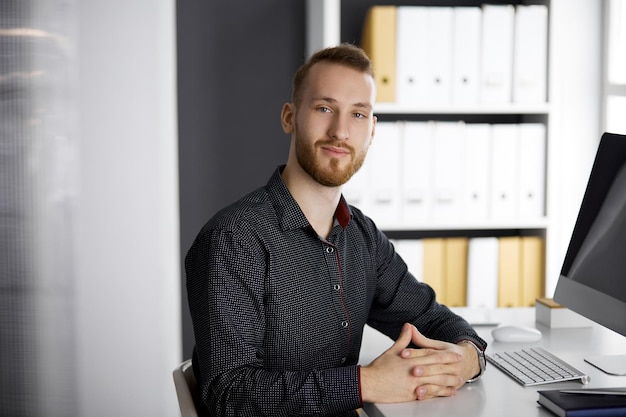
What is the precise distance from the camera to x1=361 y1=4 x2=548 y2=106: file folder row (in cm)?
300

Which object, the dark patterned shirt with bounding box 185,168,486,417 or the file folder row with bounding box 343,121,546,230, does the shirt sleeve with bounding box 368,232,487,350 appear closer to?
the dark patterned shirt with bounding box 185,168,486,417

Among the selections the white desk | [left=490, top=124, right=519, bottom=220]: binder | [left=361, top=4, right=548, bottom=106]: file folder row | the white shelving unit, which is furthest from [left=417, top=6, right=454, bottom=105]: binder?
the white desk

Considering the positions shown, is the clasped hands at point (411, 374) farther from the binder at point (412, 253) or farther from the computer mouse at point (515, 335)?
the binder at point (412, 253)

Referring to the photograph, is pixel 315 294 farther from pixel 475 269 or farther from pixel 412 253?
pixel 475 269

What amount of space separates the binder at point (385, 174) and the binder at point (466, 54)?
29 centimetres

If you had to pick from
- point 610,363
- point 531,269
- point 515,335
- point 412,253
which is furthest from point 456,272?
point 610,363

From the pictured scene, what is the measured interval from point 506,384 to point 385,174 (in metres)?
1.48

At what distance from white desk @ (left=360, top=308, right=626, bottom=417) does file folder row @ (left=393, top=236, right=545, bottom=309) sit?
3.02 feet

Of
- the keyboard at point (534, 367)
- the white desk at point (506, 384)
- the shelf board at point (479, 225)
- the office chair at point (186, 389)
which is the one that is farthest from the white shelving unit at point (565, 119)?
the office chair at point (186, 389)

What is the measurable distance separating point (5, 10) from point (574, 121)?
217cm

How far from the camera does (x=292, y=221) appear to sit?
182 centimetres

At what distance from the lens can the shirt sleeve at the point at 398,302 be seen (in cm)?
199

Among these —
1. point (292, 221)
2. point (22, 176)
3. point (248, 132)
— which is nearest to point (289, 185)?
point (292, 221)

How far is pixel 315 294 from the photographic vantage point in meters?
1.81
